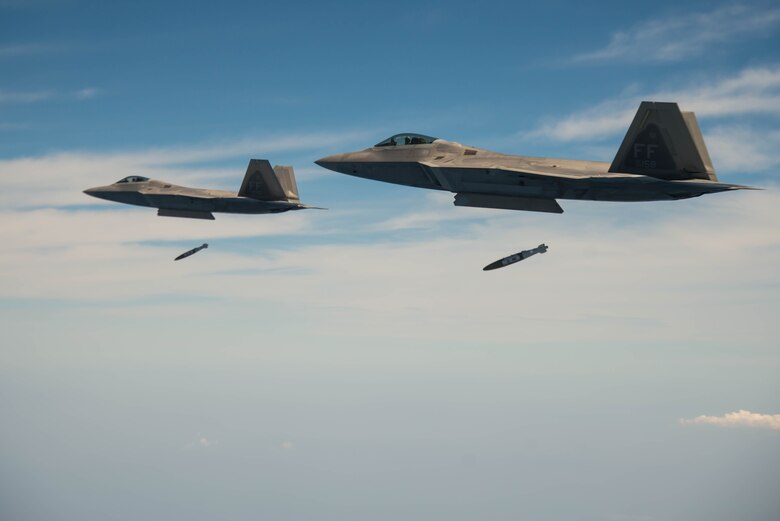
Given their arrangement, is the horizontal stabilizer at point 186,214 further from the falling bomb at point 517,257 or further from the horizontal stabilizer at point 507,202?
the falling bomb at point 517,257

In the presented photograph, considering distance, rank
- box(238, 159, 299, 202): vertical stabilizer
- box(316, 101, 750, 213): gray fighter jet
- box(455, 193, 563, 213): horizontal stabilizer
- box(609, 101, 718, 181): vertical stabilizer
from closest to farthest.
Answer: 1. box(609, 101, 718, 181): vertical stabilizer
2. box(316, 101, 750, 213): gray fighter jet
3. box(455, 193, 563, 213): horizontal stabilizer
4. box(238, 159, 299, 202): vertical stabilizer

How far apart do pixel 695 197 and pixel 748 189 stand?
3.82 metres

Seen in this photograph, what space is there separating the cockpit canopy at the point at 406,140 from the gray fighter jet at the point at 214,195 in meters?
20.1

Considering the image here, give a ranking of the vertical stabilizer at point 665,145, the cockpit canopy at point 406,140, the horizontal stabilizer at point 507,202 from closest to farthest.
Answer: the vertical stabilizer at point 665,145 → the horizontal stabilizer at point 507,202 → the cockpit canopy at point 406,140

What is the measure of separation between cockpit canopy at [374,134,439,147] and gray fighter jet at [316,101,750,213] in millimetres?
522

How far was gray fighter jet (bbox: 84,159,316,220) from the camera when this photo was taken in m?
61.7

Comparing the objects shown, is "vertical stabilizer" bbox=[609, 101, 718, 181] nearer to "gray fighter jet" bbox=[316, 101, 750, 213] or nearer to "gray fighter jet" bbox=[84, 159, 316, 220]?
"gray fighter jet" bbox=[316, 101, 750, 213]

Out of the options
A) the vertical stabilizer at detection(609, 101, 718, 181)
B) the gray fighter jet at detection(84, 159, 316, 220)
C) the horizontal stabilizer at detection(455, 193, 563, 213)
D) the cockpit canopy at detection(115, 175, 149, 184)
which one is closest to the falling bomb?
the horizontal stabilizer at detection(455, 193, 563, 213)

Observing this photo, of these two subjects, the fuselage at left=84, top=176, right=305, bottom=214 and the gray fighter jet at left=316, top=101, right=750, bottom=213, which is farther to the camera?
the fuselage at left=84, top=176, right=305, bottom=214

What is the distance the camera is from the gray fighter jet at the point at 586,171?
32406 mm

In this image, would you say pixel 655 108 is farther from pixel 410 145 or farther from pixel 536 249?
pixel 410 145

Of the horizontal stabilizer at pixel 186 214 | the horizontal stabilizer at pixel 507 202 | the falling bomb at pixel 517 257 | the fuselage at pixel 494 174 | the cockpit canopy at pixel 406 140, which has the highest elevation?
the cockpit canopy at pixel 406 140

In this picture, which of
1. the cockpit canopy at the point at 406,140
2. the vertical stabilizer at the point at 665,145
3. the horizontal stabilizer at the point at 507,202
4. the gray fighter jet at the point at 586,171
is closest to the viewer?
the vertical stabilizer at the point at 665,145

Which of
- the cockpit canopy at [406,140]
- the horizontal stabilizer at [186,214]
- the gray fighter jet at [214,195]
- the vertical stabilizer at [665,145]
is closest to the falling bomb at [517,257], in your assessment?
the vertical stabilizer at [665,145]
